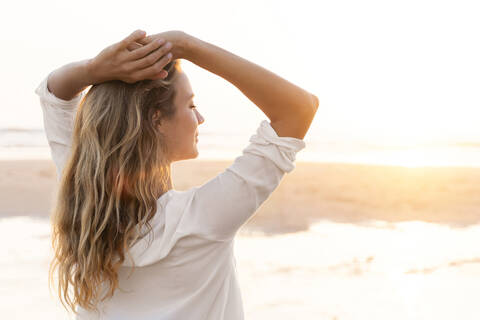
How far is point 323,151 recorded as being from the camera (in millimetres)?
13273

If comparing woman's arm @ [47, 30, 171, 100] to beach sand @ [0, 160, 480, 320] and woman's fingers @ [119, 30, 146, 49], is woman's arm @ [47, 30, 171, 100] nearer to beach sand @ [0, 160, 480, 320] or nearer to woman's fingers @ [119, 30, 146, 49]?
woman's fingers @ [119, 30, 146, 49]

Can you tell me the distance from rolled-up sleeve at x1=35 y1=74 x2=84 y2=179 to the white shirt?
0.34 m

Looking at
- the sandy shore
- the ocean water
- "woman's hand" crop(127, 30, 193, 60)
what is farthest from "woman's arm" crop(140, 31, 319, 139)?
the ocean water

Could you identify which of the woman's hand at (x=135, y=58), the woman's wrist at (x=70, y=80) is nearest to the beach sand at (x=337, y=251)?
the woman's wrist at (x=70, y=80)

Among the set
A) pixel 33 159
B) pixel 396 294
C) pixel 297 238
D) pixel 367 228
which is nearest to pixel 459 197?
pixel 367 228

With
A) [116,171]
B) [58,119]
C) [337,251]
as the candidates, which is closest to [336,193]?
[337,251]

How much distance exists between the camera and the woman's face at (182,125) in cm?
113

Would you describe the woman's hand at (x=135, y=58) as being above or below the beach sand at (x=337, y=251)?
above

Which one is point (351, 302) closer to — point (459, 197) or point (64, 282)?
point (64, 282)

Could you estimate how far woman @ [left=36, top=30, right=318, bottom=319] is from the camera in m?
0.99

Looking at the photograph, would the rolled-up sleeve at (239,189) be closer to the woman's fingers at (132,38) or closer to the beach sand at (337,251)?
the woman's fingers at (132,38)

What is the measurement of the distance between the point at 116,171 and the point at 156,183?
3.3 inches

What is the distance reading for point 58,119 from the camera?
4.13ft

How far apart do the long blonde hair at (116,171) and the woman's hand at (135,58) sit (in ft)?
0.18
